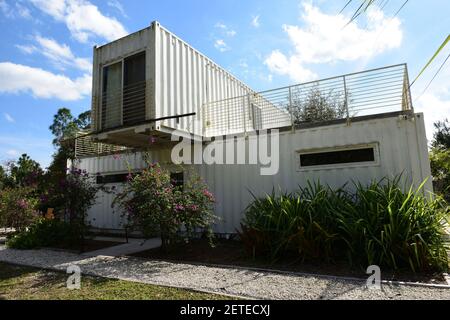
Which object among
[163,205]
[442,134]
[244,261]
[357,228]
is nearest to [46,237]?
[163,205]

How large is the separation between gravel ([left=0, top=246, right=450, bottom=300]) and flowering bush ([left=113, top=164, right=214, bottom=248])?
81cm

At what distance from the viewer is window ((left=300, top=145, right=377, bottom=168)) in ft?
25.1

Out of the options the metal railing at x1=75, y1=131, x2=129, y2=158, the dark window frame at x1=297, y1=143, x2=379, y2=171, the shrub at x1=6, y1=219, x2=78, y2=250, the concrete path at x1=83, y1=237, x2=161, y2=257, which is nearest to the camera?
the dark window frame at x1=297, y1=143, x2=379, y2=171

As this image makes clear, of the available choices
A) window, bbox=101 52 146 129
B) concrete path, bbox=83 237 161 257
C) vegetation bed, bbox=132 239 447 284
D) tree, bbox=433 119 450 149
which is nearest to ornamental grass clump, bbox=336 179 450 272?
vegetation bed, bbox=132 239 447 284

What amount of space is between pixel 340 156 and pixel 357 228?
262 centimetres

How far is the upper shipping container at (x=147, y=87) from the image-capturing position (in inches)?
335

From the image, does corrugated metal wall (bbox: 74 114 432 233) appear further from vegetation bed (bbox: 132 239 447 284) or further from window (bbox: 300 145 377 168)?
vegetation bed (bbox: 132 239 447 284)

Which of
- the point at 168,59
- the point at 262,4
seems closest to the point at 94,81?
the point at 168,59

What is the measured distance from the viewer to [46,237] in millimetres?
9516

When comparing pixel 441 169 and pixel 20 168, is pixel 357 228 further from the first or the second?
pixel 20 168

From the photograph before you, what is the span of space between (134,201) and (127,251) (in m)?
1.92

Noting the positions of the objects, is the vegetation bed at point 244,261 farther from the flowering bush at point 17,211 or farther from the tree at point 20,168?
the tree at point 20,168
